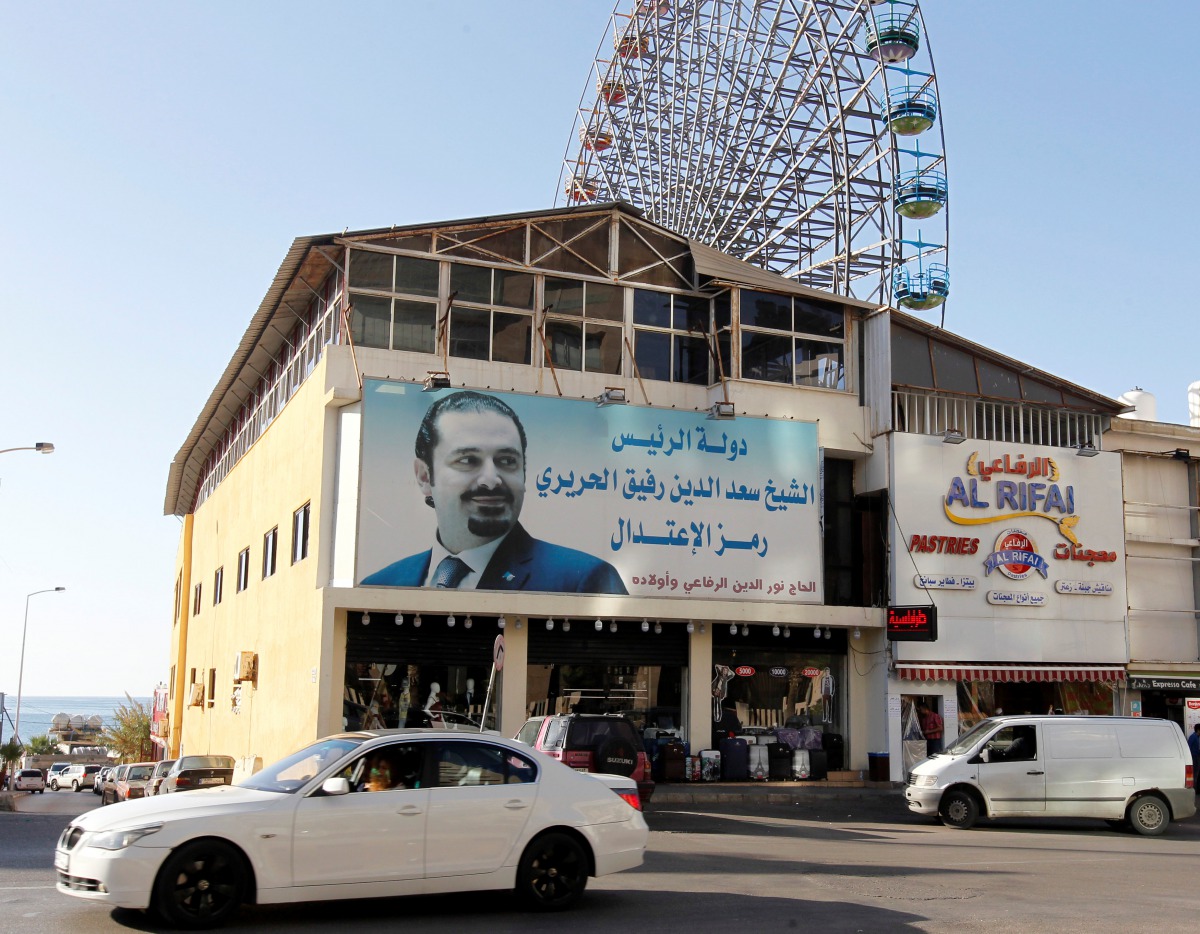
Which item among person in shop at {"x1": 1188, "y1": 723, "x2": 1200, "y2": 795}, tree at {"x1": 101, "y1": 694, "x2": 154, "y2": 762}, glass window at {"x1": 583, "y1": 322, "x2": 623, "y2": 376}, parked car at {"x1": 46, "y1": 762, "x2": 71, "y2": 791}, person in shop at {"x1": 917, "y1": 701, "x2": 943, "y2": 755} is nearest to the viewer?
person in shop at {"x1": 1188, "y1": 723, "x2": 1200, "y2": 795}

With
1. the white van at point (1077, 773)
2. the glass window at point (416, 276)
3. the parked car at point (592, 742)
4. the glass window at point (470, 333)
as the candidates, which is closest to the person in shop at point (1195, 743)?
the white van at point (1077, 773)

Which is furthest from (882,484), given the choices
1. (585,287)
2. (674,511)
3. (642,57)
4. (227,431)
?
(227,431)

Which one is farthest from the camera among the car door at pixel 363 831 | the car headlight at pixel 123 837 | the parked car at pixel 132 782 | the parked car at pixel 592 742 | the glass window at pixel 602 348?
the parked car at pixel 132 782

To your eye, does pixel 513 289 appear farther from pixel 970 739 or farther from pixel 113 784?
pixel 113 784

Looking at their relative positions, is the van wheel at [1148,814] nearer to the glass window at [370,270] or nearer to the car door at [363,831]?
the car door at [363,831]

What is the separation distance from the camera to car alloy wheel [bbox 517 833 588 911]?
991cm

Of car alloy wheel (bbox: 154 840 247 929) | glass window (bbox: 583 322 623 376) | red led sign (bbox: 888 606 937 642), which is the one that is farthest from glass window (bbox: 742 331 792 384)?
car alloy wheel (bbox: 154 840 247 929)

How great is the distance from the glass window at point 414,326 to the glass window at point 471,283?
733 mm

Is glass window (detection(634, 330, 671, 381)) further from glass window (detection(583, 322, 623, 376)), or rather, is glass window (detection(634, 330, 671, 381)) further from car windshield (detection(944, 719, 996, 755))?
car windshield (detection(944, 719, 996, 755))

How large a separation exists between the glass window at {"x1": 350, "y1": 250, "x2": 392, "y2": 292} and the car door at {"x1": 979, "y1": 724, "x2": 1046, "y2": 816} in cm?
1447

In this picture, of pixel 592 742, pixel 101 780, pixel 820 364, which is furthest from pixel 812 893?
pixel 101 780

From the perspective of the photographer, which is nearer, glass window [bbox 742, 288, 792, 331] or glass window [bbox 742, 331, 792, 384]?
glass window [bbox 742, 331, 792, 384]

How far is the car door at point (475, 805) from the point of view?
9.59m

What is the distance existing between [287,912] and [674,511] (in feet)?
55.7
